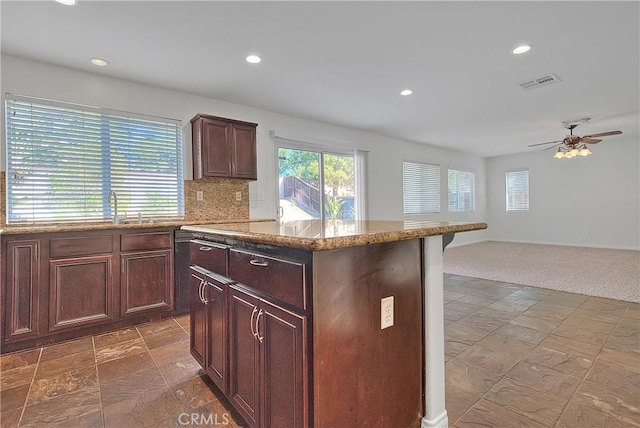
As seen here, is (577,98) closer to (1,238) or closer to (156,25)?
(156,25)

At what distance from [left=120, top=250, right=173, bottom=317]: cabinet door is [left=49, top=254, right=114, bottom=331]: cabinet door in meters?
0.11

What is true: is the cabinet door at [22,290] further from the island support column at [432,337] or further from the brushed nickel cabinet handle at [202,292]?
the island support column at [432,337]

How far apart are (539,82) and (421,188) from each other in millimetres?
3646

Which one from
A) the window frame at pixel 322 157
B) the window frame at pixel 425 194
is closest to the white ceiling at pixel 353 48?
the window frame at pixel 322 157

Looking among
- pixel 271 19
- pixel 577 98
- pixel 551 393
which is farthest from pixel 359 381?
pixel 577 98

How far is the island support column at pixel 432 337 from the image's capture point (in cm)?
143

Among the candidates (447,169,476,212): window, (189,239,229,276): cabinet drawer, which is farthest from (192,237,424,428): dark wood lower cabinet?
(447,169,476,212): window

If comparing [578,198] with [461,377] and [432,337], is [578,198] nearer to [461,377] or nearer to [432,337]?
[461,377]

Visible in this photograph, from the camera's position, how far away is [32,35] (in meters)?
2.44

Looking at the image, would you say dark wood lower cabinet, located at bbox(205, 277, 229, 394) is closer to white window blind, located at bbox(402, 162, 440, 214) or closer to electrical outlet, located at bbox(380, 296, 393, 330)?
A: electrical outlet, located at bbox(380, 296, 393, 330)

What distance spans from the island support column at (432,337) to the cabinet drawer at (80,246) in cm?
268

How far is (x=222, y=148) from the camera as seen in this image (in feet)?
12.0

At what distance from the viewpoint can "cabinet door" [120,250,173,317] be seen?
9.27 ft

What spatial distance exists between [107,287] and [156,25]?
2195 millimetres
